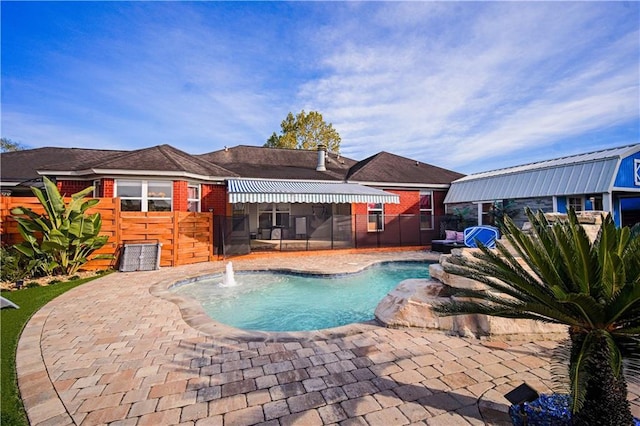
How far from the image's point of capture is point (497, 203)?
23016mm

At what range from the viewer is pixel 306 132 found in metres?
49.1

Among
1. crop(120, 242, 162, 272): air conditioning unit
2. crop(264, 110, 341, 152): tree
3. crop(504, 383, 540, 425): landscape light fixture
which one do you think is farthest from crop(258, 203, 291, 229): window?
crop(504, 383, 540, 425): landscape light fixture

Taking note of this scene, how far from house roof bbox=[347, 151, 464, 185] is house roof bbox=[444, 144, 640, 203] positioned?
329 centimetres

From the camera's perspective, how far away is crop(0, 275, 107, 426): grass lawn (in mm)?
4160

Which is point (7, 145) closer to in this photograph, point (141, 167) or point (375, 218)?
point (141, 167)

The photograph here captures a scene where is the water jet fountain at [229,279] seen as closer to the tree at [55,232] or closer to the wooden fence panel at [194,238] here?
the wooden fence panel at [194,238]

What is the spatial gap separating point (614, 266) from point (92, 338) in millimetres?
9638

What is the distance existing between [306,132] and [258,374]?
154ft

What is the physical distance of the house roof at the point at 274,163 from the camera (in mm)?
25686

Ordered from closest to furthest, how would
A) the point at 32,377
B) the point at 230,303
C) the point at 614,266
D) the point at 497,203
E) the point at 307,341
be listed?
the point at 614,266
the point at 32,377
the point at 307,341
the point at 230,303
the point at 497,203

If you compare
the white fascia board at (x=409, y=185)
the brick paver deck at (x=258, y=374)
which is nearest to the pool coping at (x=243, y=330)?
the brick paver deck at (x=258, y=374)

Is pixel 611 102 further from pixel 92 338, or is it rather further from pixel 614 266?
pixel 92 338

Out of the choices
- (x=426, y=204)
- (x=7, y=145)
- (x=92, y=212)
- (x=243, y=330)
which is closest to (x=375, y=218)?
(x=426, y=204)

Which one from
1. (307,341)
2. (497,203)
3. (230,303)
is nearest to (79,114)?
(230,303)
